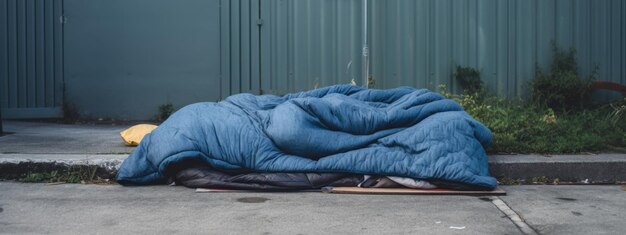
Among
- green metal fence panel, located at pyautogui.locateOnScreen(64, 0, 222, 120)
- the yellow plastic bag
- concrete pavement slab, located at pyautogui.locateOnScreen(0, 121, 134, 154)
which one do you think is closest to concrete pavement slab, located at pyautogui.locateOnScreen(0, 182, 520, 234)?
concrete pavement slab, located at pyautogui.locateOnScreen(0, 121, 134, 154)

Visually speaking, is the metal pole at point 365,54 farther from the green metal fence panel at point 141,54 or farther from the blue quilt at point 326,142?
the blue quilt at point 326,142

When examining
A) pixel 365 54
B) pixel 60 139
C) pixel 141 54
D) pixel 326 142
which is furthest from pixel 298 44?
pixel 326 142

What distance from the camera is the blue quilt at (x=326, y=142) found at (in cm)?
512

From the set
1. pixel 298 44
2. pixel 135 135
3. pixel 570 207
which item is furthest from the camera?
pixel 298 44

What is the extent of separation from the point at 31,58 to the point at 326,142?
158 inches

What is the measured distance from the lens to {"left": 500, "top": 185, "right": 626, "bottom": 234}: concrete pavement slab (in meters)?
4.13

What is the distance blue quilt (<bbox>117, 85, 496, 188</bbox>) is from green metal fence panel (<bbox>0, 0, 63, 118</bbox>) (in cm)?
286

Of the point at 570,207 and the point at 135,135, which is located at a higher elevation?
the point at 135,135

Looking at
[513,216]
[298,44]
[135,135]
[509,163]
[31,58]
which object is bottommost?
[513,216]

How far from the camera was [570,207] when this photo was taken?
15.3 ft

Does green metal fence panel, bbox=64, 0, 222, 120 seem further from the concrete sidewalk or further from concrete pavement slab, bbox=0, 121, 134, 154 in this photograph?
the concrete sidewalk

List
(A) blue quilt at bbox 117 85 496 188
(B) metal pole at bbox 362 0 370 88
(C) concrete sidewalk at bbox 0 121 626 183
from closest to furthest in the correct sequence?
(A) blue quilt at bbox 117 85 496 188, (C) concrete sidewalk at bbox 0 121 626 183, (B) metal pole at bbox 362 0 370 88

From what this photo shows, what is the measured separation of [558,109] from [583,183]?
6.28ft

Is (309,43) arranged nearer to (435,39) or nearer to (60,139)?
(435,39)
